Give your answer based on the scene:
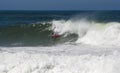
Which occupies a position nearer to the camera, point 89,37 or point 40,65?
point 40,65

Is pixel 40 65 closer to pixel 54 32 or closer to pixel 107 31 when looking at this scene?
pixel 107 31

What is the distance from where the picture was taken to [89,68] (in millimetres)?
8273

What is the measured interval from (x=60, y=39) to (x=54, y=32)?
227 cm

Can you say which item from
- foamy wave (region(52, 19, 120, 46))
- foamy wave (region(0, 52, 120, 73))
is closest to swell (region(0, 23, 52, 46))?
foamy wave (region(52, 19, 120, 46))

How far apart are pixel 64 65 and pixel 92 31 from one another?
28.2 feet

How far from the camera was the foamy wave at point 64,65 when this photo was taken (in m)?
8.18

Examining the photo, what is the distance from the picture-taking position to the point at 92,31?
1692cm

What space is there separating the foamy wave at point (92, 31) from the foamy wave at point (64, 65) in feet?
16.1

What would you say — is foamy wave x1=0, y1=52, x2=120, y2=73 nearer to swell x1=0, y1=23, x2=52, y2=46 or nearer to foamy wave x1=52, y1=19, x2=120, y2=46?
foamy wave x1=52, y1=19, x2=120, y2=46

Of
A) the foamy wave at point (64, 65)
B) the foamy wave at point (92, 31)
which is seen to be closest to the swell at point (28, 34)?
the foamy wave at point (92, 31)

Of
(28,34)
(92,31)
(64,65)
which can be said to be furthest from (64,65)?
(28,34)

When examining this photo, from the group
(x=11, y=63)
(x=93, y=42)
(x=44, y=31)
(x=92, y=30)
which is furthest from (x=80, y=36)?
(x=11, y=63)

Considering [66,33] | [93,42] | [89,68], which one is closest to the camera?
[89,68]

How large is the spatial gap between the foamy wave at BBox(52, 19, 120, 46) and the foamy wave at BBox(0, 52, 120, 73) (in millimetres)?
4898
